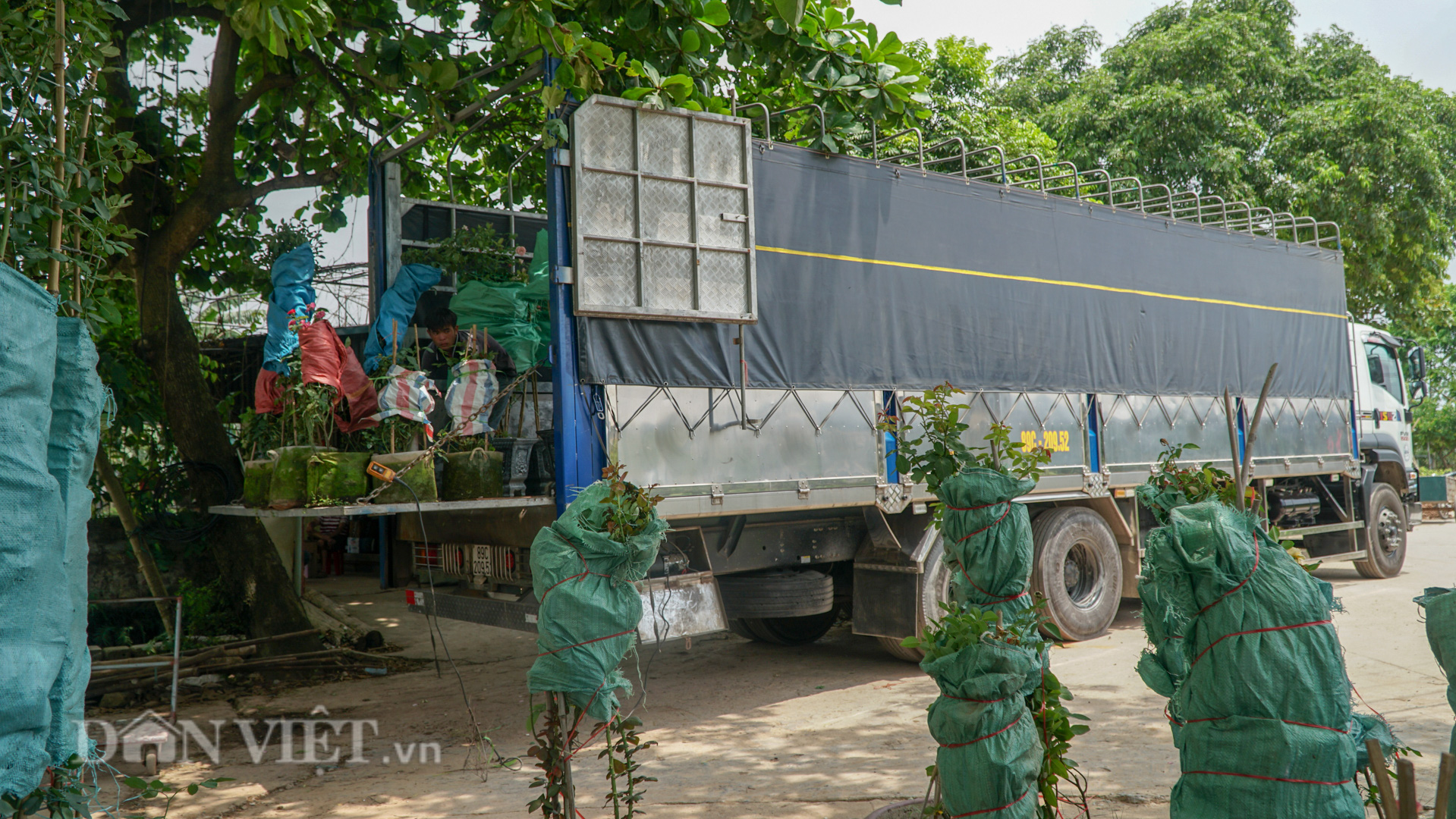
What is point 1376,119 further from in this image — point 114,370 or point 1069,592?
point 114,370

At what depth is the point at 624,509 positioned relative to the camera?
330cm

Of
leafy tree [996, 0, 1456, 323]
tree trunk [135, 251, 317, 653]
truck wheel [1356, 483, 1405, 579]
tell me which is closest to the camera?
tree trunk [135, 251, 317, 653]

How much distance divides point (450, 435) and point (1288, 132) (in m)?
15.4

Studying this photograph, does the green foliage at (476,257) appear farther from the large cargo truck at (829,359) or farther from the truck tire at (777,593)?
the truck tire at (777,593)

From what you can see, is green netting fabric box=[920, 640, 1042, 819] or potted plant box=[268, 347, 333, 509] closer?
green netting fabric box=[920, 640, 1042, 819]

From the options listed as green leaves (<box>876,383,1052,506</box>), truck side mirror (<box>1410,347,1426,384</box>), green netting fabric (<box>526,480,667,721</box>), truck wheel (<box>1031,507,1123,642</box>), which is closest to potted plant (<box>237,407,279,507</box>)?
A: green netting fabric (<box>526,480,667,721</box>)

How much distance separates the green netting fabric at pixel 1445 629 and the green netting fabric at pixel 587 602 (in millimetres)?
2340

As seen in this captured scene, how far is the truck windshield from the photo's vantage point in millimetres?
10906

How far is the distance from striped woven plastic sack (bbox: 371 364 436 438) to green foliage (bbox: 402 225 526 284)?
1.19 metres

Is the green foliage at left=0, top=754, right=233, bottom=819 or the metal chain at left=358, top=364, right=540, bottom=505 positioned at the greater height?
the metal chain at left=358, top=364, right=540, bottom=505

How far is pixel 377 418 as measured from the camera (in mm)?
5094

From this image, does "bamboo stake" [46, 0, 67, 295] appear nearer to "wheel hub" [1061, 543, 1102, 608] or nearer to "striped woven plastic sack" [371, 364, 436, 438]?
"striped woven plastic sack" [371, 364, 436, 438]

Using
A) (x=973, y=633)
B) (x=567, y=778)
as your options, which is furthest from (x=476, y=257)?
(x=973, y=633)

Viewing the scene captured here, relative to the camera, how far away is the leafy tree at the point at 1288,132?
591 inches
